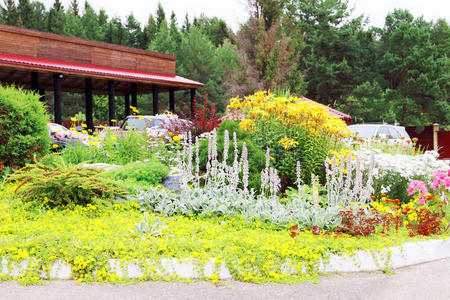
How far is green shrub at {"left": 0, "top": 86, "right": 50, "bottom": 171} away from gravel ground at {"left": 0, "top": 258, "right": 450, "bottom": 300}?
4.45m

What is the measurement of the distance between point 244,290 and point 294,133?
464 centimetres

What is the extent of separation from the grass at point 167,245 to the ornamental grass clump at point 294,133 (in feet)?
8.58

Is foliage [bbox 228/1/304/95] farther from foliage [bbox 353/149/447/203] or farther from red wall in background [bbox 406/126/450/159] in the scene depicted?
foliage [bbox 353/149/447/203]

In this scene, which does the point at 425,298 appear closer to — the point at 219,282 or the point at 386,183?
the point at 219,282

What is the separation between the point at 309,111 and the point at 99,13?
47.2 meters

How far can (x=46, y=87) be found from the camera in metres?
25.5

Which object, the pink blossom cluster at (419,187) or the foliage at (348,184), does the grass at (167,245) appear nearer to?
the foliage at (348,184)

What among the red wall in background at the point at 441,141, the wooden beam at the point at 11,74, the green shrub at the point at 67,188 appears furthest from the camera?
the red wall in background at the point at 441,141

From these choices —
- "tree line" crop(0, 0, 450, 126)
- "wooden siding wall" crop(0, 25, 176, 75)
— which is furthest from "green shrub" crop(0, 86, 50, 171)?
"tree line" crop(0, 0, 450, 126)

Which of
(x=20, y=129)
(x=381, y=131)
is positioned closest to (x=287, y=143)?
(x=20, y=129)

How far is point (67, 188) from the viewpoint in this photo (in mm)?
6105

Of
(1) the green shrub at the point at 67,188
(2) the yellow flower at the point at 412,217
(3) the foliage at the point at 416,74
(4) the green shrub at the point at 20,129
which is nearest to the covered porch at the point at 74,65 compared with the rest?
(4) the green shrub at the point at 20,129

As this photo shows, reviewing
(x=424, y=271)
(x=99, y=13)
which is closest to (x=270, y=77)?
(x=424, y=271)

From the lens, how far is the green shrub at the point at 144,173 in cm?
751
